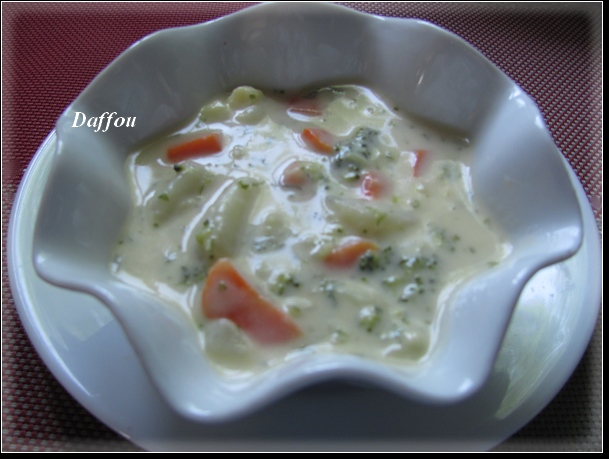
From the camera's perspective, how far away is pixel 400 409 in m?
1.47

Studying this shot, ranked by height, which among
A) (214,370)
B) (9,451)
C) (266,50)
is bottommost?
(9,451)

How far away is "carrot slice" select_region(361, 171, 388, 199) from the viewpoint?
186 cm

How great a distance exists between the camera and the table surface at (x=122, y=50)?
1644mm

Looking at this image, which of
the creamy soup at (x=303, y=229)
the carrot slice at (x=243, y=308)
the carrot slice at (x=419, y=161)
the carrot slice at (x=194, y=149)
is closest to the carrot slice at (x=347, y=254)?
the creamy soup at (x=303, y=229)

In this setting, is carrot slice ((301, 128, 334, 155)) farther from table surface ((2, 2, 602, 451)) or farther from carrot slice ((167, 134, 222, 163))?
table surface ((2, 2, 602, 451))

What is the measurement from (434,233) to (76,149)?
0.95m

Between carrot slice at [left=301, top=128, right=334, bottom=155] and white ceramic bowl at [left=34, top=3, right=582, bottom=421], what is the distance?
26cm

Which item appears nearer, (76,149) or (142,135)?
(76,149)

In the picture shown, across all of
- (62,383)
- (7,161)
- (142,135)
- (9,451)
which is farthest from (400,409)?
(7,161)

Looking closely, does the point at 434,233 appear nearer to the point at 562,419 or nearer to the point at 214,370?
the point at 562,419

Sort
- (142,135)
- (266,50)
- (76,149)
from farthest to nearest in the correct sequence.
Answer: (266,50) → (142,135) → (76,149)

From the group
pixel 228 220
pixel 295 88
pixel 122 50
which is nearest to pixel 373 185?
pixel 228 220

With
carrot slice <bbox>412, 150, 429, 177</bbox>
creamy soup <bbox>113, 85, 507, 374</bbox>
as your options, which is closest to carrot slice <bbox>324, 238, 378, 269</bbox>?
creamy soup <bbox>113, 85, 507, 374</bbox>

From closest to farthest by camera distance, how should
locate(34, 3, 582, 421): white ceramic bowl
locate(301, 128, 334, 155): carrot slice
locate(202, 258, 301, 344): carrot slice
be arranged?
locate(34, 3, 582, 421): white ceramic bowl, locate(202, 258, 301, 344): carrot slice, locate(301, 128, 334, 155): carrot slice
